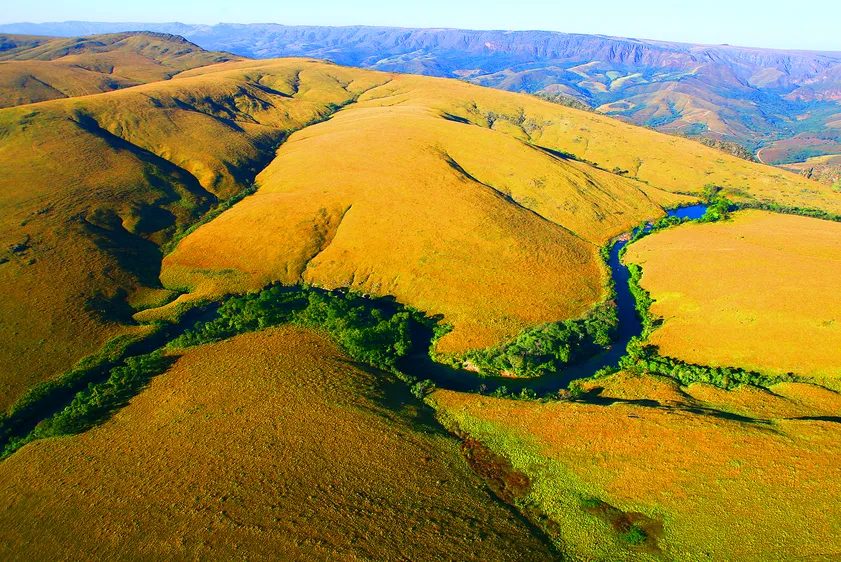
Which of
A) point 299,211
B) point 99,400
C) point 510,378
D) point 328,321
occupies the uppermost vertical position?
point 299,211

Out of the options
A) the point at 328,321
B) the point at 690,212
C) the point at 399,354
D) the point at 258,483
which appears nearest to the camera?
the point at 258,483

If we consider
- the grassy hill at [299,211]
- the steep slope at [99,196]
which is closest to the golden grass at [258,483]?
the grassy hill at [299,211]

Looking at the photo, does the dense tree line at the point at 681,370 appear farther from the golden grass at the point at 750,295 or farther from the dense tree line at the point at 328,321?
the dense tree line at the point at 328,321

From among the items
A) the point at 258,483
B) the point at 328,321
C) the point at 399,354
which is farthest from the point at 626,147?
the point at 258,483

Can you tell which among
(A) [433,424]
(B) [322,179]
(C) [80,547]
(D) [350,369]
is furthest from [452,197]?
(C) [80,547]

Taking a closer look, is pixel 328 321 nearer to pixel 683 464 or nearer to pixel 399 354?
pixel 399 354

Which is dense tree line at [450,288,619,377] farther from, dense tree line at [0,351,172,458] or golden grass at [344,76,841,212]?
golden grass at [344,76,841,212]

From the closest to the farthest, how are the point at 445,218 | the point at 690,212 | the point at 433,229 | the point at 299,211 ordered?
the point at 433,229 → the point at 445,218 → the point at 299,211 → the point at 690,212

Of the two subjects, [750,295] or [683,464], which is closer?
[683,464]
